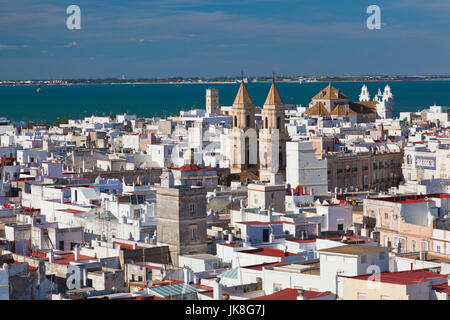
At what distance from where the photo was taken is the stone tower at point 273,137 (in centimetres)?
5653

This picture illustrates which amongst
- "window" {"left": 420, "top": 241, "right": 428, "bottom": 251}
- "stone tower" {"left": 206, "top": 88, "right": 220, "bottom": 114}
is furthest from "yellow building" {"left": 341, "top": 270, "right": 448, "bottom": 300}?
A: "stone tower" {"left": 206, "top": 88, "right": 220, "bottom": 114}

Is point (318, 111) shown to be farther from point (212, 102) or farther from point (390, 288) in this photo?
point (390, 288)

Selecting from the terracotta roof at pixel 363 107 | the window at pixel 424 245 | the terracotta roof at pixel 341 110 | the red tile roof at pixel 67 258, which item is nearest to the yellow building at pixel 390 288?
the window at pixel 424 245

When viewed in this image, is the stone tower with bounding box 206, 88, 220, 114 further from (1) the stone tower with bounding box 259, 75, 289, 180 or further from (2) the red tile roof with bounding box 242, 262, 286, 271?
(2) the red tile roof with bounding box 242, 262, 286, 271

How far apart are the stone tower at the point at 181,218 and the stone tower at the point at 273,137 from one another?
2510 cm

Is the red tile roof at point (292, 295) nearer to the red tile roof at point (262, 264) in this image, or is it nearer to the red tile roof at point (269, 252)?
the red tile roof at point (262, 264)

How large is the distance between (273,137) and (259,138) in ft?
4.69

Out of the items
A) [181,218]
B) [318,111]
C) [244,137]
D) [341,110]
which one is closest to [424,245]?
[181,218]

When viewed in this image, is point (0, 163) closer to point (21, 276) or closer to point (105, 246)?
point (105, 246)

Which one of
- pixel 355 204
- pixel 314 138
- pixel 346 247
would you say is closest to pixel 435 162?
pixel 314 138

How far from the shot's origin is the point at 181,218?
3080cm

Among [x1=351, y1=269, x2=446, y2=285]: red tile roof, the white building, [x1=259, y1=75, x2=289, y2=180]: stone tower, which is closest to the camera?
[x1=351, y1=269, x2=446, y2=285]: red tile roof

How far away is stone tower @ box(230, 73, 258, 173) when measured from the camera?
58125 mm
